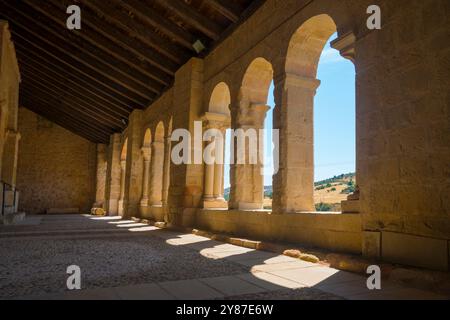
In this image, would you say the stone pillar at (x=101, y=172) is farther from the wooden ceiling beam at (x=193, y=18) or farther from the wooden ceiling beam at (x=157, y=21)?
the wooden ceiling beam at (x=193, y=18)

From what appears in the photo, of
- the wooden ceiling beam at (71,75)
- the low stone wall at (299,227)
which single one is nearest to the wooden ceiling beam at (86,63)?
the wooden ceiling beam at (71,75)

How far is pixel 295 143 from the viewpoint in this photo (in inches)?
176

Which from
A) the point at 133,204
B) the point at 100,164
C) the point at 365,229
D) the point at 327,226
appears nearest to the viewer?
the point at 365,229

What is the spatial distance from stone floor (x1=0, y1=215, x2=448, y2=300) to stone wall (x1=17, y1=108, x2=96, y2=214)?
1357cm

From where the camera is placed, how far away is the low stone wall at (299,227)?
335cm

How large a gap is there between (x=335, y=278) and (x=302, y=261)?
740 millimetres

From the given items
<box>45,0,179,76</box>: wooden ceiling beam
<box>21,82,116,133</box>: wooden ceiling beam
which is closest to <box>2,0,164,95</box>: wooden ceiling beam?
<box>45,0,179,76</box>: wooden ceiling beam

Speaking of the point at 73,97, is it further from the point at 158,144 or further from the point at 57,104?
the point at 158,144

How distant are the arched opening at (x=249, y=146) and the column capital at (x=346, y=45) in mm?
2066

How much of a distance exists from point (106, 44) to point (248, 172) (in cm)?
486

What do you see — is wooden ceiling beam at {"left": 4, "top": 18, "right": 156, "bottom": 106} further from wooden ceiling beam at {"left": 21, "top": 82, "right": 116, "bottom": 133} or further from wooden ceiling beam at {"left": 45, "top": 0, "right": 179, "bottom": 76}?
wooden ceiling beam at {"left": 21, "top": 82, "right": 116, "bottom": 133}
